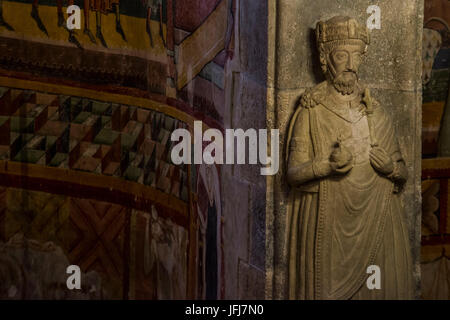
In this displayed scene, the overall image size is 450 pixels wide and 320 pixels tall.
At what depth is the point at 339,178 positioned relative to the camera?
6.89 m

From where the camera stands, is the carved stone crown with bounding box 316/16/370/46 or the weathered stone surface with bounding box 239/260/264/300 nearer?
the carved stone crown with bounding box 316/16/370/46

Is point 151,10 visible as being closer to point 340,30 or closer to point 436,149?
point 340,30

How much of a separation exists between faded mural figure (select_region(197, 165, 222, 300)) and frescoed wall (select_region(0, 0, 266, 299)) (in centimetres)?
10

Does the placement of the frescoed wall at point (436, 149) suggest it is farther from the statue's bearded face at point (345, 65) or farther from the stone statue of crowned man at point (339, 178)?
the statue's bearded face at point (345, 65)

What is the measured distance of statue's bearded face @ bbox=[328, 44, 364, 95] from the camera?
690 centimetres

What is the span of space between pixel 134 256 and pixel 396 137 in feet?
8.42

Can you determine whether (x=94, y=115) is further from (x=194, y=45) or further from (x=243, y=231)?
(x=243, y=231)

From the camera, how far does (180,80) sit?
860 centimetres

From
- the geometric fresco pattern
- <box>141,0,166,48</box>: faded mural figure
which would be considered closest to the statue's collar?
the geometric fresco pattern

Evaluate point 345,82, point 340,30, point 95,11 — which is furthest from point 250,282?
point 95,11

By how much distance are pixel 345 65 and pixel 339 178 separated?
2.12ft

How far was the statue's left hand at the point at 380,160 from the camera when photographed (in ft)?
22.7

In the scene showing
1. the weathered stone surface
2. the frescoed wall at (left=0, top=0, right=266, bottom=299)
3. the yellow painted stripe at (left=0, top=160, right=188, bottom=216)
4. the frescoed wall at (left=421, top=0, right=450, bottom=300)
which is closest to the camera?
the weathered stone surface

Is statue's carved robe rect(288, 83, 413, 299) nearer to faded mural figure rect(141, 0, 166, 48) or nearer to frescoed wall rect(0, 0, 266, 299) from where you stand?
frescoed wall rect(0, 0, 266, 299)
